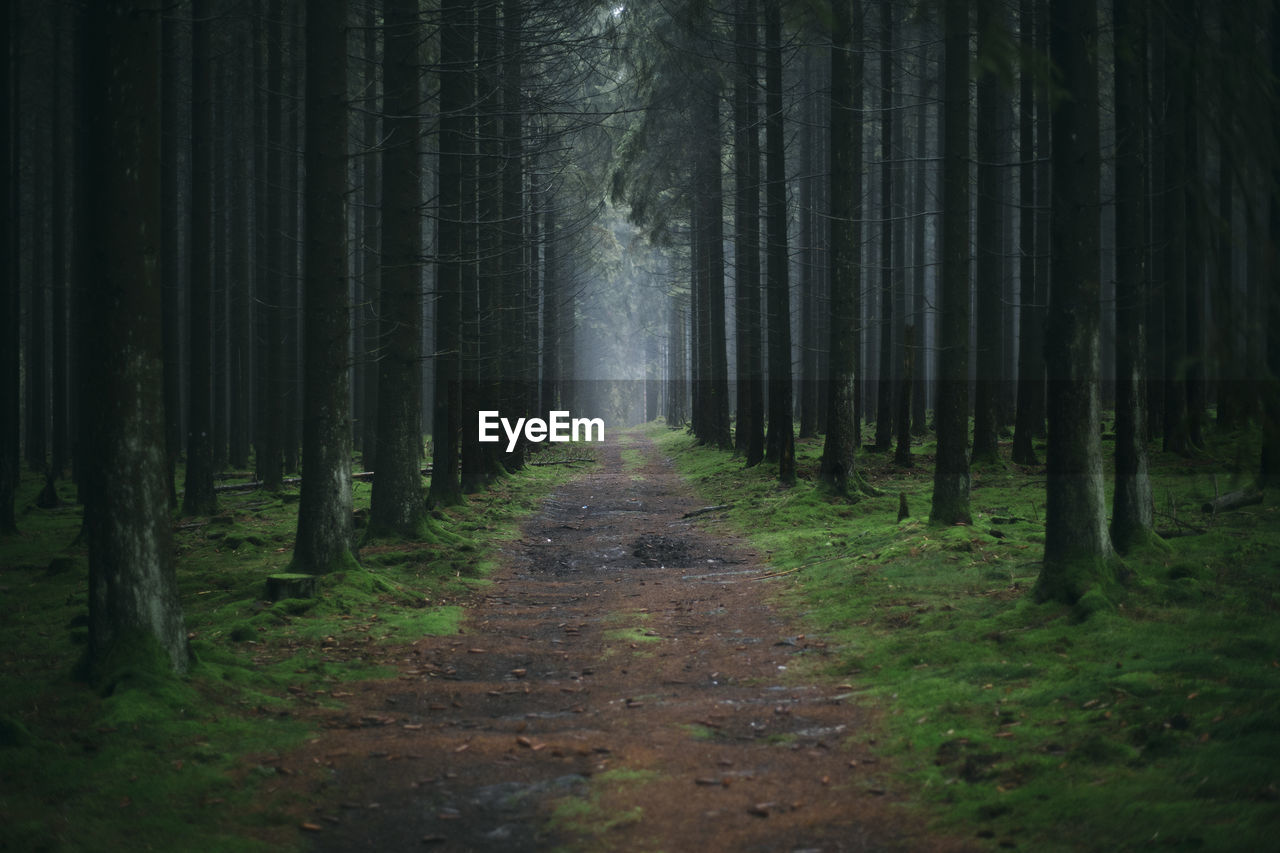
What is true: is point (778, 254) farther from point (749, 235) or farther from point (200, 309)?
point (200, 309)

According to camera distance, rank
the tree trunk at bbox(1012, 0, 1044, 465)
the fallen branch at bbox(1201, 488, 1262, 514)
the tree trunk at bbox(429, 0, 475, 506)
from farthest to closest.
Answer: the tree trunk at bbox(1012, 0, 1044, 465), the tree trunk at bbox(429, 0, 475, 506), the fallen branch at bbox(1201, 488, 1262, 514)

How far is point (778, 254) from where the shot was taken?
778 inches

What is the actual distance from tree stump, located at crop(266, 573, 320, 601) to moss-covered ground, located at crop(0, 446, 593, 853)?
0.12m

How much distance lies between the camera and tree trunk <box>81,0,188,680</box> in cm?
598

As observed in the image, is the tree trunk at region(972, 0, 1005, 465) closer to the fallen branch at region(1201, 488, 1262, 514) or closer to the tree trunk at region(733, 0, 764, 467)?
the tree trunk at region(733, 0, 764, 467)

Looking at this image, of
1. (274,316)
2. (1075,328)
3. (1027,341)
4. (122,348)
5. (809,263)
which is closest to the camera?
(122,348)

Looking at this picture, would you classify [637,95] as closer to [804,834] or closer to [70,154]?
[70,154]

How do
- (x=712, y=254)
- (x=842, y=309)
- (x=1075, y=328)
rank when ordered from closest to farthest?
(x=1075, y=328)
(x=842, y=309)
(x=712, y=254)

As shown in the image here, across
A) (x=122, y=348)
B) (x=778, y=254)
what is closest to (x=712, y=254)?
(x=778, y=254)

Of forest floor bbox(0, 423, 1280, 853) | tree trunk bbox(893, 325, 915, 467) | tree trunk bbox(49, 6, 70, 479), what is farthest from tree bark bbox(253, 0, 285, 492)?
tree trunk bbox(893, 325, 915, 467)

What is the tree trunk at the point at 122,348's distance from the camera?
5984mm

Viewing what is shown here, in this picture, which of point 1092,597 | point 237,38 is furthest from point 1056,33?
point 237,38

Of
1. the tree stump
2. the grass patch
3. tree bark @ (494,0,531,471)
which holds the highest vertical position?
tree bark @ (494,0,531,471)

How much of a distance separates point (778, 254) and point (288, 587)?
13.5 m
